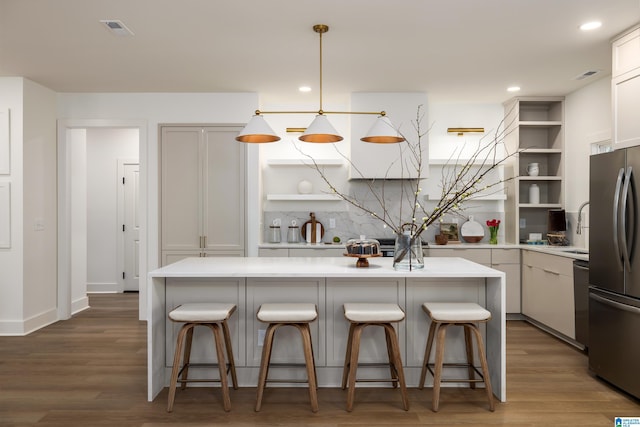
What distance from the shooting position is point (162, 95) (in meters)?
5.64

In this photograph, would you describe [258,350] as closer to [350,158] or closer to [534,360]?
[534,360]

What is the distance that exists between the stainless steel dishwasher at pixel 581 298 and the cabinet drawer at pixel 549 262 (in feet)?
0.39

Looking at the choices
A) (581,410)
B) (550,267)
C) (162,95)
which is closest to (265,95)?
(162,95)

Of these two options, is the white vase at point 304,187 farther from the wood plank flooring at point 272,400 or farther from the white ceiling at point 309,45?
the wood plank flooring at point 272,400

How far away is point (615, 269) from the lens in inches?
133

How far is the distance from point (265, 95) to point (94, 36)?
222 cm

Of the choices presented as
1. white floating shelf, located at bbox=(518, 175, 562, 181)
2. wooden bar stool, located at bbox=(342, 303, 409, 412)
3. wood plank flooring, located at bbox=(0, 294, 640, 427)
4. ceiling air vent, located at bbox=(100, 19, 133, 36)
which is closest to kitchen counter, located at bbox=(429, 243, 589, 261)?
white floating shelf, located at bbox=(518, 175, 562, 181)

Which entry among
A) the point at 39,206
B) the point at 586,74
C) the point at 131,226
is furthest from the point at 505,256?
the point at 131,226

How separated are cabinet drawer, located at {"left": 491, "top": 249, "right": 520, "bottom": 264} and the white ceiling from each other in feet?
6.10

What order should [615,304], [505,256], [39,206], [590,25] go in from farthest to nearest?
[505,256]
[39,206]
[590,25]
[615,304]

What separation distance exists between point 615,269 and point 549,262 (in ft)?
5.15

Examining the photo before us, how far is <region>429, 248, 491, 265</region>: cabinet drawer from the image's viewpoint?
5543 mm

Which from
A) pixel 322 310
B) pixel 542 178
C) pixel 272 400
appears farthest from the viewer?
pixel 542 178

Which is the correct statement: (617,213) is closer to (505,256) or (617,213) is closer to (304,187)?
(505,256)
